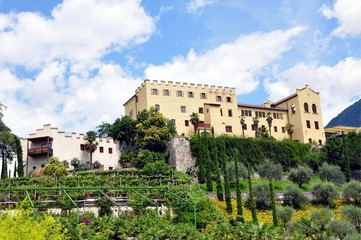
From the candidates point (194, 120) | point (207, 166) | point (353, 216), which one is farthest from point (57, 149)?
point (353, 216)

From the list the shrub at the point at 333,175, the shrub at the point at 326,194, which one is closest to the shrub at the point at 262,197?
the shrub at the point at 326,194

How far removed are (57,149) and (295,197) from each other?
30.1 metres

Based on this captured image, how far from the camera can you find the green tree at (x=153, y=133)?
53.8 m

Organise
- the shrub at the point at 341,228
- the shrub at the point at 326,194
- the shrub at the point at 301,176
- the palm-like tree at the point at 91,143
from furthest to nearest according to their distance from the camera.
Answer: the palm-like tree at the point at 91,143 → the shrub at the point at 301,176 → the shrub at the point at 326,194 → the shrub at the point at 341,228

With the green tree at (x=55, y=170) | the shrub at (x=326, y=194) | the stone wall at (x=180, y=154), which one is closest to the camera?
the shrub at (x=326, y=194)

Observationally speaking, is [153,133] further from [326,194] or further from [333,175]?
[326,194]

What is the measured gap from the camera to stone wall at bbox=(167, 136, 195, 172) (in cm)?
5178

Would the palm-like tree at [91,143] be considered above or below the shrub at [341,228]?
above

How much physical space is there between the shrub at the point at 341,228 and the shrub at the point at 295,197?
9.12m

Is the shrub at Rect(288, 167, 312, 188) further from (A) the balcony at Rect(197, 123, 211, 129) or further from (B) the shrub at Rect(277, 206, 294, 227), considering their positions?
(A) the balcony at Rect(197, 123, 211, 129)

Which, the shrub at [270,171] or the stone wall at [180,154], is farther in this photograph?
the stone wall at [180,154]

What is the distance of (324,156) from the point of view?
57344mm

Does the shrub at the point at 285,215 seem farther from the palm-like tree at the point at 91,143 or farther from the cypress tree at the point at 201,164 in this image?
the palm-like tree at the point at 91,143

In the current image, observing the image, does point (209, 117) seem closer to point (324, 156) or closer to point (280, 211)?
point (324, 156)
